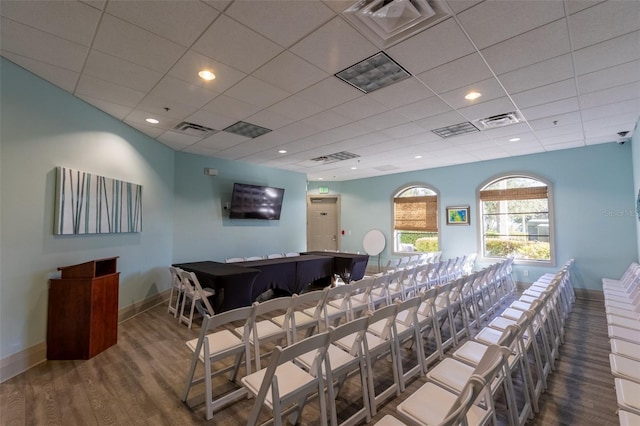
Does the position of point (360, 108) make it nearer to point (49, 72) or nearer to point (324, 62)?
point (324, 62)

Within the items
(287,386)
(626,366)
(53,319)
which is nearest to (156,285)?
(53,319)

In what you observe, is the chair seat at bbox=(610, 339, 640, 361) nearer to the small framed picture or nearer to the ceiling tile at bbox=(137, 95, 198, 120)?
the ceiling tile at bbox=(137, 95, 198, 120)


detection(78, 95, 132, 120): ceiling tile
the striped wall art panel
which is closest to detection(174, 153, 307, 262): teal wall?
the striped wall art panel

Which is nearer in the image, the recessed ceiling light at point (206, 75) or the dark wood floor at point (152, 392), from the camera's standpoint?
the dark wood floor at point (152, 392)

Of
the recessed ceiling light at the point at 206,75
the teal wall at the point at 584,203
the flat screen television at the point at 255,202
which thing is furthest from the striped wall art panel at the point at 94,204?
the teal wall at the point at 584,203

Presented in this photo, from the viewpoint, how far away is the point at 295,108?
367 cm

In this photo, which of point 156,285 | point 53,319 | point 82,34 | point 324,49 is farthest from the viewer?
point 156,285

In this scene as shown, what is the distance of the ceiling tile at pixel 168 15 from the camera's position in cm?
194

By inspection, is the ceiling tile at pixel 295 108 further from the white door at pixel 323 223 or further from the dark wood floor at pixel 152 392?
the white door at pixel 323 223

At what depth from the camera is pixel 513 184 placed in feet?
21.1

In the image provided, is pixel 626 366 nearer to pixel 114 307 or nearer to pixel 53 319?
pixel 114 307

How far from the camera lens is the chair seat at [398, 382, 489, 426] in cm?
143

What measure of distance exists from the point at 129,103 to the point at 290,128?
6.94 ft

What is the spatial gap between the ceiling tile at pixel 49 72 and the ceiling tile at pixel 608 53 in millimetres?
4778
